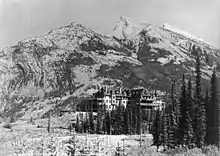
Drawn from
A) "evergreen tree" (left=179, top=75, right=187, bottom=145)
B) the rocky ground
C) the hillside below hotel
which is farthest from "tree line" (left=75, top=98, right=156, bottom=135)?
the hillside below hotel

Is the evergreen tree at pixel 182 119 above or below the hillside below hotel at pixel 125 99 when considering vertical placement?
below

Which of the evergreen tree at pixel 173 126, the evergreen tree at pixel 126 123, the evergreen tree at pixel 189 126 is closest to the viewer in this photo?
the evergreen tree at pixel 189 126

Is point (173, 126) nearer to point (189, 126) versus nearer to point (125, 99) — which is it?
point (189, 126)

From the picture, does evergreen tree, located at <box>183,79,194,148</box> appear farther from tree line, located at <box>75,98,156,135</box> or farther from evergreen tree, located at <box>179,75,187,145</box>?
tree line, located at <box>75,98,156,135</box>

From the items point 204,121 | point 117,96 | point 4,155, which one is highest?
point 117,96

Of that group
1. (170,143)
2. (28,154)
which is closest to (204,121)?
(170,143)

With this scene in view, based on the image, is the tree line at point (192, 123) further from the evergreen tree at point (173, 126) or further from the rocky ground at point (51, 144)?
the rocky ground at point (51, 144)

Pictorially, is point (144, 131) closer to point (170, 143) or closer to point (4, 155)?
point (170, 143)

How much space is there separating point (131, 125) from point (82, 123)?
15.3m

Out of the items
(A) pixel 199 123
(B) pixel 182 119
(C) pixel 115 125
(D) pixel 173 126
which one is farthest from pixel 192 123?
(C) pixel 115 125

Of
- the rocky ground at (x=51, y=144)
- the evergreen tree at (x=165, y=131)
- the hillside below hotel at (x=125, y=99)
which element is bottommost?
the rocky ground at (x=51, y=144)

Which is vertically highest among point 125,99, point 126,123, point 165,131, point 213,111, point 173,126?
point 125,99

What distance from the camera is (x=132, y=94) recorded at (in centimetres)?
15712

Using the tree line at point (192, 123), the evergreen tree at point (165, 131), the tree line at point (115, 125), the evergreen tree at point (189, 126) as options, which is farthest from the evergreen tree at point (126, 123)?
the evergreen tree at point (189, 126)
